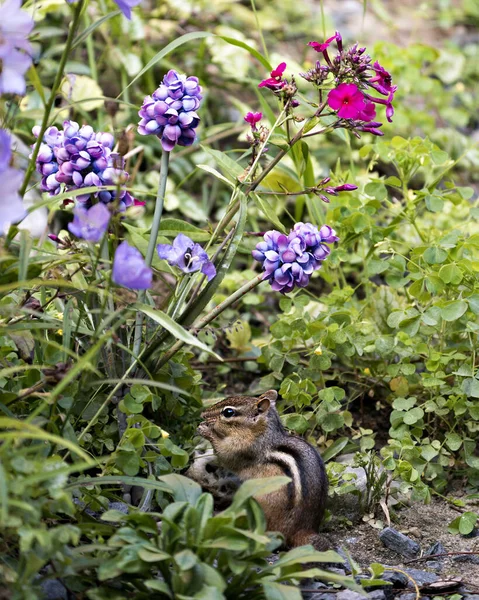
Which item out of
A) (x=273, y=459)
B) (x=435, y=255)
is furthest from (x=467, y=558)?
(x=435, y=255)

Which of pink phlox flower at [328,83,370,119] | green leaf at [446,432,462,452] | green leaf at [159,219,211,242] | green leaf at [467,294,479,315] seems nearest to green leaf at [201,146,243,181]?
green leaf at [159,219,211,242]

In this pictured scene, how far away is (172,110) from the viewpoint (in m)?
2.79

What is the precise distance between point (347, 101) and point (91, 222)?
0.93 meters

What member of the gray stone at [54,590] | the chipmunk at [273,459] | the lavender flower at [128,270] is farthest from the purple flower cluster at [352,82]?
the gray stone at [54,590]

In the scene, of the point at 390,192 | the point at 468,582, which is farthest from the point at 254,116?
the point at 390,192

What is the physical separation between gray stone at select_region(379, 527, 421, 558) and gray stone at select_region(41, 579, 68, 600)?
113 cm

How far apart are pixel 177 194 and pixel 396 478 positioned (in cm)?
245

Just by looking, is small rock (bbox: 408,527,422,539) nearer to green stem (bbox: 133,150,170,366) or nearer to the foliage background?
the foliage background

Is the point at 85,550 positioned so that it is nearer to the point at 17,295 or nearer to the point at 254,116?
the point at 17,295

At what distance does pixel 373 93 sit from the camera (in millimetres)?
4332

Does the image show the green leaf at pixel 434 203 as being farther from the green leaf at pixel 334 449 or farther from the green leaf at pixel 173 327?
the green leaf at pixel 173 327

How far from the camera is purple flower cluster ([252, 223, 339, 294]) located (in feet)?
9.07

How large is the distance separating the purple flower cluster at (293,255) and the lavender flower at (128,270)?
612 millimetres

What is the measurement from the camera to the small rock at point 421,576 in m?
2.70
